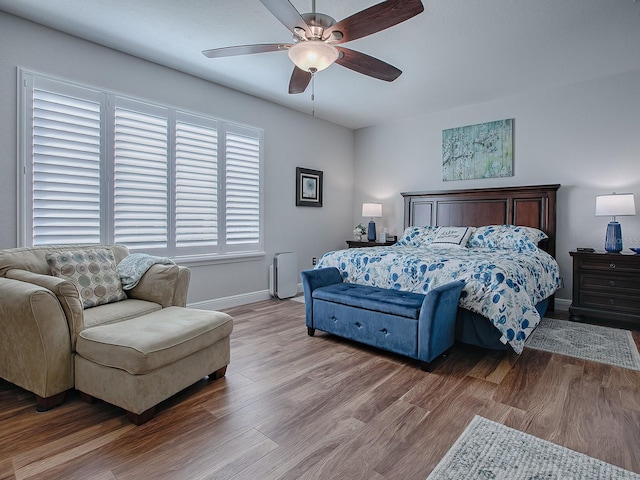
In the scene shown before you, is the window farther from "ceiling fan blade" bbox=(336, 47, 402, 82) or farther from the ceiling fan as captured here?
"ceiling fan blade" bbox=(336, 47, 402, 82)

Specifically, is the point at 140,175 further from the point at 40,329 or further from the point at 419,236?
the point at 419,236

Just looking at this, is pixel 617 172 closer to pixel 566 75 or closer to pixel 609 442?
pixel 566 75

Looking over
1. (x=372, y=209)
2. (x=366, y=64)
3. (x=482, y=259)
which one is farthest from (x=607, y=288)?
(x=366, y=64)

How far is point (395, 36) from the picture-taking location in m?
3.06

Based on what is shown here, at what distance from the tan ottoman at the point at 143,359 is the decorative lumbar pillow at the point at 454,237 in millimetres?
3050

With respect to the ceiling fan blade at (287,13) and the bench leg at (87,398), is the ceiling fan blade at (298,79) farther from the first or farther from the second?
the bench leg at (87,398)

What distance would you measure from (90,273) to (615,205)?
493cm

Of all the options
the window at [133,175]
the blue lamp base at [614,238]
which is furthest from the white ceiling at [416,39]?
the blue lamp base at [614,238]

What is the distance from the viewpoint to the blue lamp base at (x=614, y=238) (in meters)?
3.71

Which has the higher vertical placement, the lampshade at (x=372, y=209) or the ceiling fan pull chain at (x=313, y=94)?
the ceiling fan pull chain at (x=313, y=94)

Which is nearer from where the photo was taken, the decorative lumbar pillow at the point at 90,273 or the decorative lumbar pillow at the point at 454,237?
the decorative lumbar pillow at the point at 90,273

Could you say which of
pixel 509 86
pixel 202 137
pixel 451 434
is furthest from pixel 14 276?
pixel 509 86

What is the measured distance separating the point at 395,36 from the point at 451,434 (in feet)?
10.0

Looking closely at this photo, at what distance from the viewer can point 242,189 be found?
4.52 meters
